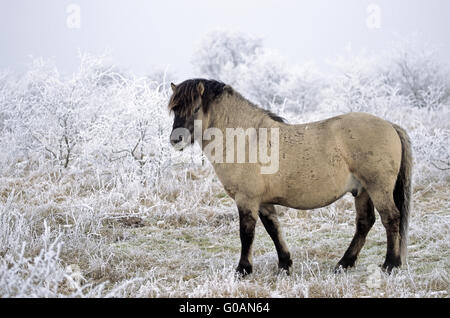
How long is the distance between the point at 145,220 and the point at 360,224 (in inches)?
132

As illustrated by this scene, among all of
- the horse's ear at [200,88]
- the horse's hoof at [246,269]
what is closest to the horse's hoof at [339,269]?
the horse's hoof at [246,269]

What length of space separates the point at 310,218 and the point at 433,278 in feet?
9.27

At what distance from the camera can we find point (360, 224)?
14.1 ft

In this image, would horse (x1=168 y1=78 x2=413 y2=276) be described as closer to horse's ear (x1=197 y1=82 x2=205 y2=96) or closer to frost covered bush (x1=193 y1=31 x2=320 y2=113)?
horse's ear (x1=197 y1=82 x2=205 y2=96)

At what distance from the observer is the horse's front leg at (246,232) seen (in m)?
3.90

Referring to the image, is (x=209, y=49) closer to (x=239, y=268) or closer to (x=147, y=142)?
(x=147, y=142)

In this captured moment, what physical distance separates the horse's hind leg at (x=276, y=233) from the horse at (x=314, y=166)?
0.02m

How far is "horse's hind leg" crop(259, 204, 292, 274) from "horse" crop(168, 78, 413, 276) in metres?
0.02

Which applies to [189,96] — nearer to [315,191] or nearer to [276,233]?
[315,191]

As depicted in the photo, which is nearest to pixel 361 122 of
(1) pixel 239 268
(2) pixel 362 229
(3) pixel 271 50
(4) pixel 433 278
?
(2) pixel 362 229

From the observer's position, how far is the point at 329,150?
3.86 metres

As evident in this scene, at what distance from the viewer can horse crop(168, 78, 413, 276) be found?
3.82 m

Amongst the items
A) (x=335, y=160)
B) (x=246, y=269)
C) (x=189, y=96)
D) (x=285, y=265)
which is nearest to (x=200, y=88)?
(x=189, y=96)

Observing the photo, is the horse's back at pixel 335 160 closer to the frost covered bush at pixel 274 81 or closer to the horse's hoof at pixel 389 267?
the horse's hoof at pixel 389 267
